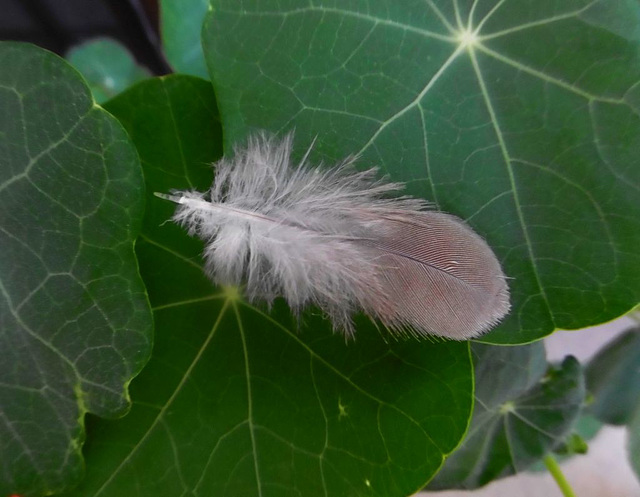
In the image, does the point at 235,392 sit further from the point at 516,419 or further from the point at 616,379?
the point at 616,379

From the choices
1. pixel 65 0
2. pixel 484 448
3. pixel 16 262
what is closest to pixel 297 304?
pixel 16 262

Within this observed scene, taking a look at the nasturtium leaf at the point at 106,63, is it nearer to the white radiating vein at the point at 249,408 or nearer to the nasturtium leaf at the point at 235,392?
the nasturtium leaf at the point at 235,392

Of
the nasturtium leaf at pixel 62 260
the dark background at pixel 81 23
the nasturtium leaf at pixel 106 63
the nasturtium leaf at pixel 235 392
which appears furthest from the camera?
the dark background at pixel 81 23

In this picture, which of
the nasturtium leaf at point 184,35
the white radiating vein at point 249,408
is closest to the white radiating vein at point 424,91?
the white radiating vein at point 249,408

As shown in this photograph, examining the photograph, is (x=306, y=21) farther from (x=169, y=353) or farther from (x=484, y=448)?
(x=484, y=448)

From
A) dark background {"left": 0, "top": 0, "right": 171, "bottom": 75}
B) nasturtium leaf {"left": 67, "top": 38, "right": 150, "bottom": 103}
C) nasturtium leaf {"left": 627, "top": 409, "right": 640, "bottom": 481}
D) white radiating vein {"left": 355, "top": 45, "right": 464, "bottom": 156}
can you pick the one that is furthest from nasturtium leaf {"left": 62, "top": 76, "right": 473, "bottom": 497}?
dark background {"left": 0, "top": 0, "right": 171, "bottom": 75}
